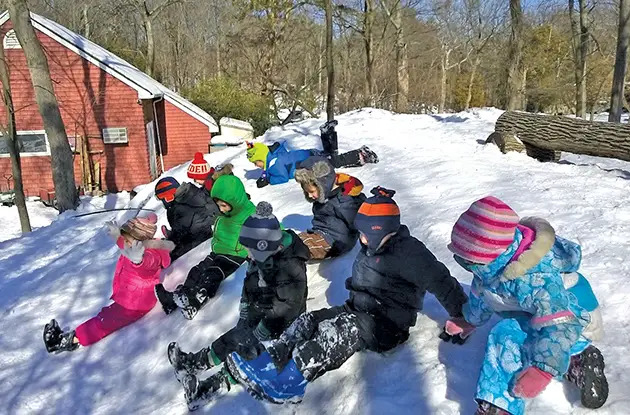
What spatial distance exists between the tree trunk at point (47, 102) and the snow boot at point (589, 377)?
1232 centimetres

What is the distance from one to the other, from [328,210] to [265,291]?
138cm

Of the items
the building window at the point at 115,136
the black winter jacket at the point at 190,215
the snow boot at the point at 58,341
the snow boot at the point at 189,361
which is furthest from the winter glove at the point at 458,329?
the building window at the point at 115,136

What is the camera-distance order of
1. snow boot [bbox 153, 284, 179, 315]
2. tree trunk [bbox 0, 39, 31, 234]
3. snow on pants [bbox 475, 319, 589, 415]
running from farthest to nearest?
tree trunk [bbox 0, 39, 31, 234]
snow boot [bbox 153, 284, 179, 315]
snow on pants [bbox 475, 319, 589, 415]

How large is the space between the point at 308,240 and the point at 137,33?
4655 centimetres

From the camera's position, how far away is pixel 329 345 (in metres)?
2.92

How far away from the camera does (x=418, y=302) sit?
10.4 feet

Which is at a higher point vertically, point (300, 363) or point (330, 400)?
point (300, 363)

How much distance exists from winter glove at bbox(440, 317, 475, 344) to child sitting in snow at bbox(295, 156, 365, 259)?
167cm

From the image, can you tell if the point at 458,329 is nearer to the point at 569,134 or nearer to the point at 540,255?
the point at 540,255

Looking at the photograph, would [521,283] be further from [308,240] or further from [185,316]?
[185,316]

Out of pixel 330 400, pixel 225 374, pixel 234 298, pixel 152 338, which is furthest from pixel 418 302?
pixel 152 338

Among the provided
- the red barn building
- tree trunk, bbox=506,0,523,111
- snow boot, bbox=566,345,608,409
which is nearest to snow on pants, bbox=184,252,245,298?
snow boot, bbox=566,345,608,409

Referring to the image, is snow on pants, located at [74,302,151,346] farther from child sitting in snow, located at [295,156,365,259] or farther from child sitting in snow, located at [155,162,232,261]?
child sitting in snow, located at [295,156,365,259]

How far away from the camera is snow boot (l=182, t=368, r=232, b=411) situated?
10.4 ft
